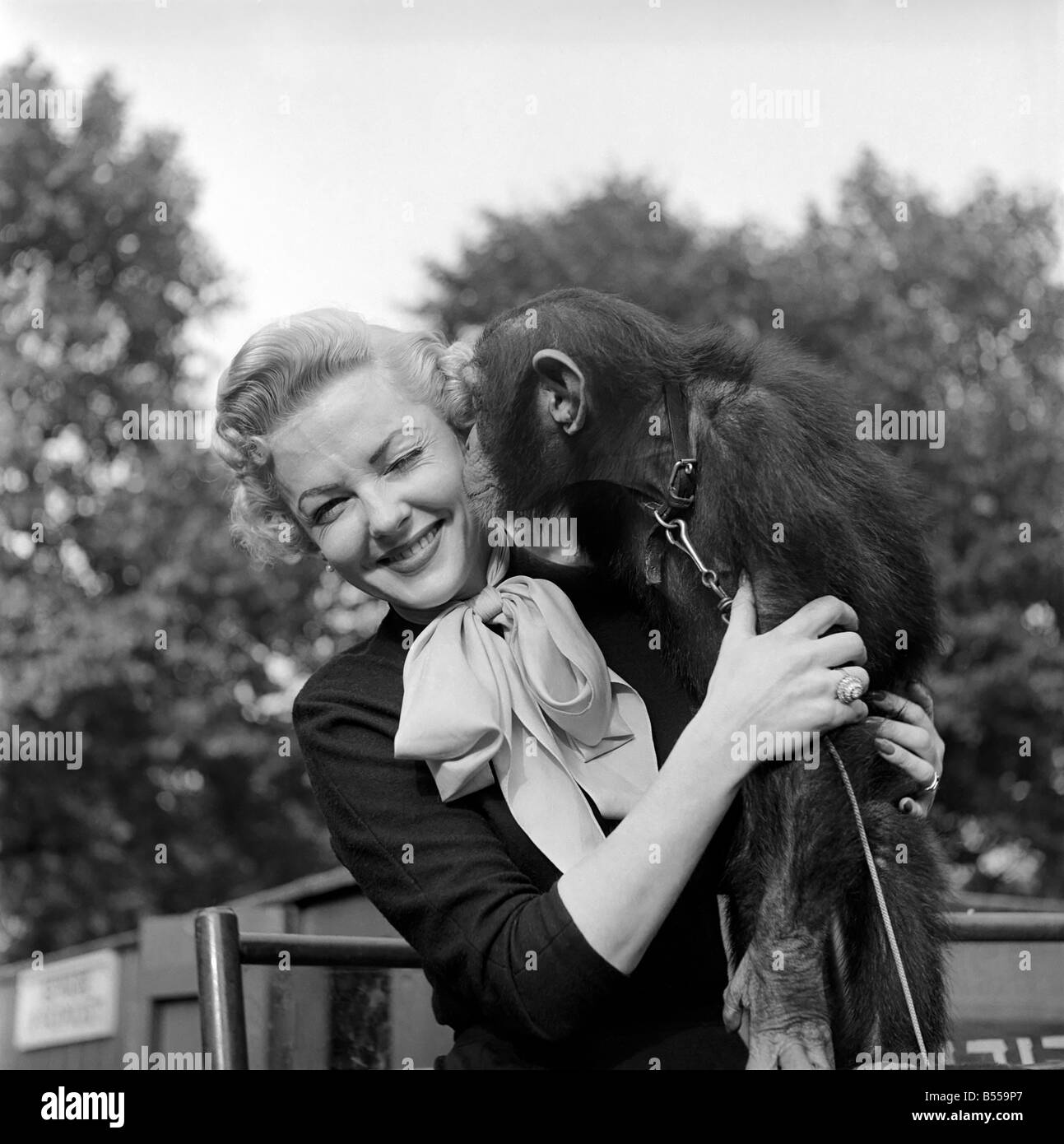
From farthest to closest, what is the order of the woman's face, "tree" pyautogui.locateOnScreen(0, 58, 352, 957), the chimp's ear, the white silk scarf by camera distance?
1. "tree" pyautogui.locateOnScreen(0, 58, 352, 957)
2. the chimp's ear
3. the woman's face
4. the white silk scarf

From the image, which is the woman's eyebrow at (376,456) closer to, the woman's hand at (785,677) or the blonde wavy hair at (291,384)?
the blonde wavy hair at (291,384)

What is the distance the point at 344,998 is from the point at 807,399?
5.81 ft

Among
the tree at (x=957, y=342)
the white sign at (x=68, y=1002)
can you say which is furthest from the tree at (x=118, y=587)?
the white sign at (x=68, y=1002)

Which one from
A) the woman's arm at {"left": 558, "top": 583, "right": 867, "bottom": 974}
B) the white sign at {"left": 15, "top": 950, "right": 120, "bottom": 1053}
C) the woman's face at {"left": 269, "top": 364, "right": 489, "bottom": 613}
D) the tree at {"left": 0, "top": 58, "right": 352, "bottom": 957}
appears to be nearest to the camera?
the woman's arm at {"left": 558, "top": 583, "right": 867, "bottom": 974}

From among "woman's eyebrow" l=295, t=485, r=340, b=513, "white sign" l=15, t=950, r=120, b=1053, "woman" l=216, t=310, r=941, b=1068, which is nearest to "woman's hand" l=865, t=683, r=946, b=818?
"woman" l=216, t=310, r=941, b=1068

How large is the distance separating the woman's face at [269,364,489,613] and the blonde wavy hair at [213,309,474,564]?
31 mm

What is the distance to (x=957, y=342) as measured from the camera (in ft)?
57.4

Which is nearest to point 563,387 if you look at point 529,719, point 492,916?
point 529,719

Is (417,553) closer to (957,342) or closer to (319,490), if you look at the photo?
(319,490)

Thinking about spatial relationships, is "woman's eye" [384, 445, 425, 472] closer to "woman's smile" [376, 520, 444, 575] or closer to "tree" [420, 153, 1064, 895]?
"woman's smile" [376, 520, 444, 575]

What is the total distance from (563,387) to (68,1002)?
776cm

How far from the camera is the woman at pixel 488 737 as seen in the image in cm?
211

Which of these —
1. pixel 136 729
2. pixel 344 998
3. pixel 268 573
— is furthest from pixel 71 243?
pixel 344 998

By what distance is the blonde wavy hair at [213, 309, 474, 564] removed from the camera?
255 centimetres
